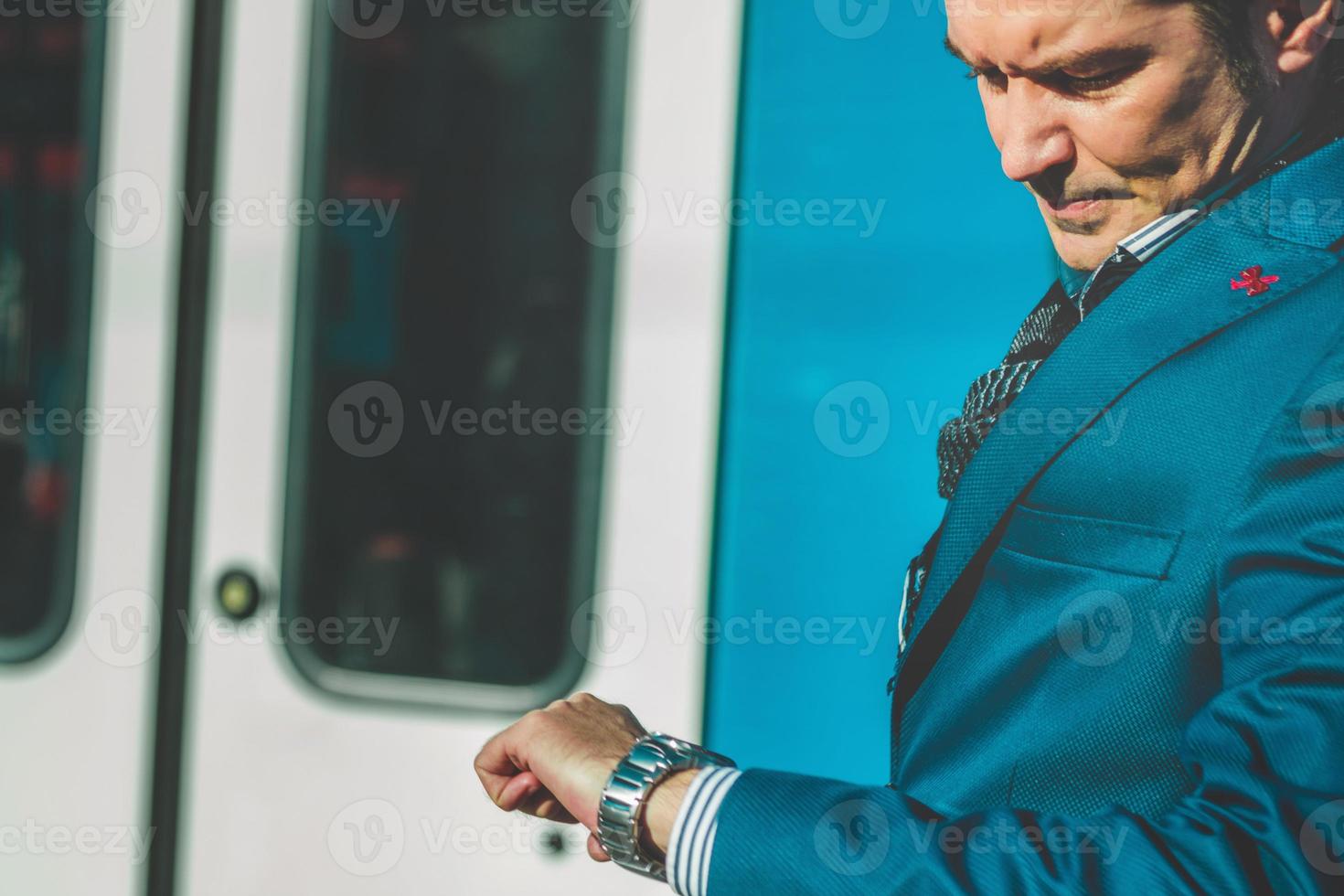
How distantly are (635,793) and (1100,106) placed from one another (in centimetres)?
92

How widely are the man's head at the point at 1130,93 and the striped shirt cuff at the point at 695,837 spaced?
2.43ft

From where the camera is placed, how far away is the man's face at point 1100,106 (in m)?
1.31

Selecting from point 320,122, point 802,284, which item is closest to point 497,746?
point 802,284

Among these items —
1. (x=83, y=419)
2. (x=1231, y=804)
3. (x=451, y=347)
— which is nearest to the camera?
(x=1231, y=804)

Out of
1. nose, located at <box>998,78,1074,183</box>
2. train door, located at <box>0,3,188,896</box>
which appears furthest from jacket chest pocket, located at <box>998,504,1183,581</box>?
train door, located at <box>0,3,188,896</box>

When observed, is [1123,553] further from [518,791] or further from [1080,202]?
[518,791]

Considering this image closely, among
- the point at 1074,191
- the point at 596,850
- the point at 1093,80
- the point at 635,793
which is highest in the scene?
the point at 1093,80

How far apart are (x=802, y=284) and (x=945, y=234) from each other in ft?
0.62

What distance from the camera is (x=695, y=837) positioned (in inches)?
50.1

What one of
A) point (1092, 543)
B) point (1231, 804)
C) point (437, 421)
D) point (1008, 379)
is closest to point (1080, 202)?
point (1008, 379)

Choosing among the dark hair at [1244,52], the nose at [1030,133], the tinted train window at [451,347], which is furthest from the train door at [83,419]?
the dark hair at [1244,52]

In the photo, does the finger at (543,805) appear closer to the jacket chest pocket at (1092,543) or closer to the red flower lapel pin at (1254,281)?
the jacket chest pocket at (1092,543)

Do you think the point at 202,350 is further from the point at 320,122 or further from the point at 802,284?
the point at 802,284

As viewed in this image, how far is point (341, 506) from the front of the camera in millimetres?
1842
